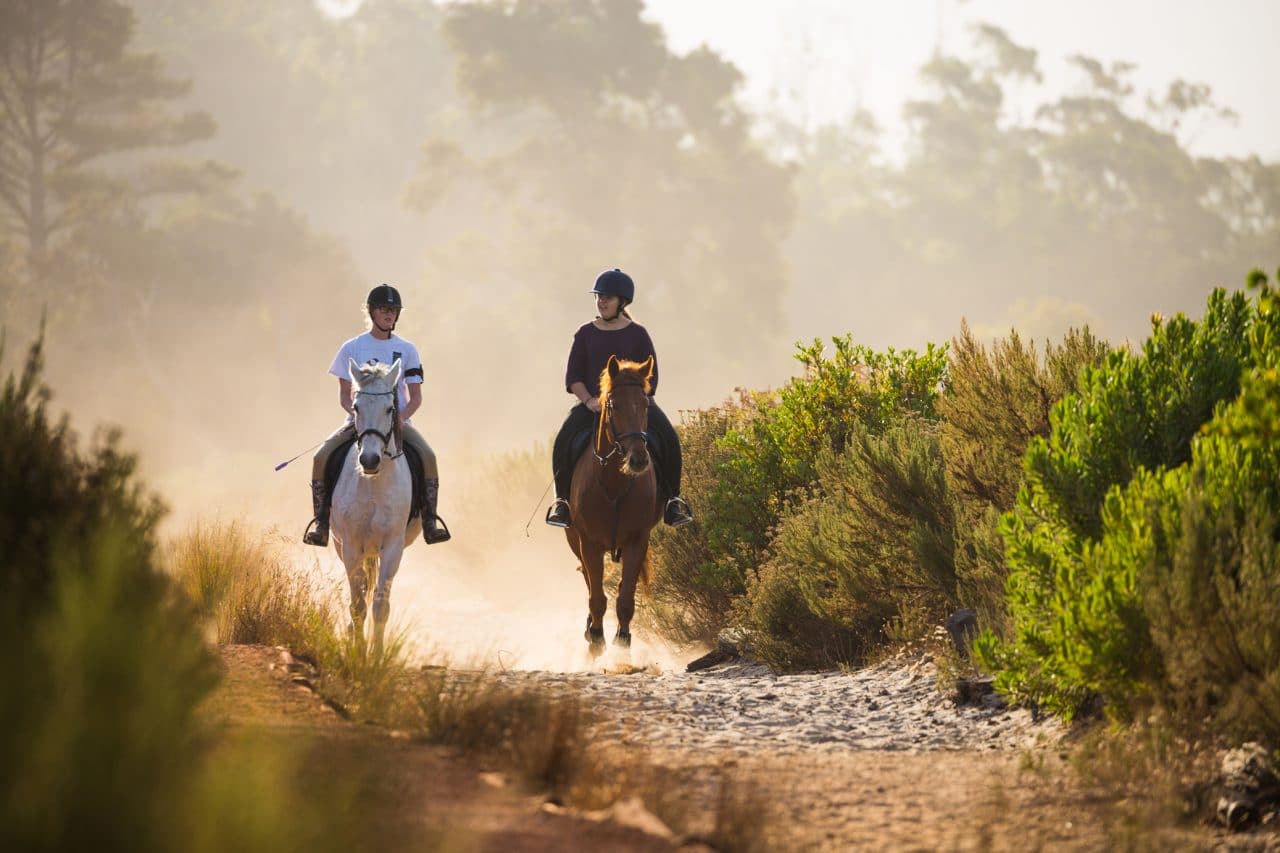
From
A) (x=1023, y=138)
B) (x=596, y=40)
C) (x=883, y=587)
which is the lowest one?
(x=883, y=587)

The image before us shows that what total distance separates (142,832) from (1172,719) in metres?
4.79

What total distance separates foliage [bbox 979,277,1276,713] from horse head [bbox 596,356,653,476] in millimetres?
3903

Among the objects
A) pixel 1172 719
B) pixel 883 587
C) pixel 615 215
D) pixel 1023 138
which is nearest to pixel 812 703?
pixel 883 587

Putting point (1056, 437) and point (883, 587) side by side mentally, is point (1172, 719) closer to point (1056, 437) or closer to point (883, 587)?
point (1056, 437)

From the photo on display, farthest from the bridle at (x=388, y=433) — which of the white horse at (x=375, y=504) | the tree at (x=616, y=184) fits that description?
the tree at (x=616, y=184)

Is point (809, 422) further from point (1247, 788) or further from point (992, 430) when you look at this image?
point (1247, 788)

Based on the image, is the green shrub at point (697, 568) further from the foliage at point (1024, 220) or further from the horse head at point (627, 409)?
the foliage at point (1024, 220)

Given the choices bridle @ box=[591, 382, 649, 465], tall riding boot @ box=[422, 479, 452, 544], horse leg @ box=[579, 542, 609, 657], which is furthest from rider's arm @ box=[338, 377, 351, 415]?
horse leg @ box=[579, 542, 609, 657]

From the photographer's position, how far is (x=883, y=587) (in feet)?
37.0

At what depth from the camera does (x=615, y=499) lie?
12.1 m

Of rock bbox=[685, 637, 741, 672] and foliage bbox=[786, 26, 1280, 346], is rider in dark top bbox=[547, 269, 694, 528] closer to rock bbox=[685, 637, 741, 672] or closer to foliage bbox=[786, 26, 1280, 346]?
rock bbox=[685, 637, 741, 672]

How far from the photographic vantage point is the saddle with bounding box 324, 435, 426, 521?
10.5 m

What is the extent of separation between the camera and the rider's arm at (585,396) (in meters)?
12.1

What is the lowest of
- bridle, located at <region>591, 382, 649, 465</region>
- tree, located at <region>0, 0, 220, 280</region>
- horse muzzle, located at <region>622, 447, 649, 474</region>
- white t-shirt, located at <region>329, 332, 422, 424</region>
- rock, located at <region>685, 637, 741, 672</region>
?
rock, located at <region>685, 637, 741, 672</region>
